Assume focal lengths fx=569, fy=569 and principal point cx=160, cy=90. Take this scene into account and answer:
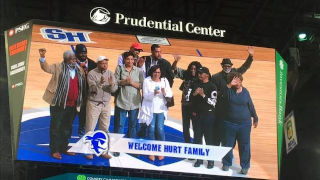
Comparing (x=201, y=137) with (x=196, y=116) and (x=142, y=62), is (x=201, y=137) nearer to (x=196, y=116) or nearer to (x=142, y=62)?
(x=196, y=116)

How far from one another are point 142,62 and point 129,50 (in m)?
0.27

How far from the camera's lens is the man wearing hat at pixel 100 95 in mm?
8102

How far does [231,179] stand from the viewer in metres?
8.18

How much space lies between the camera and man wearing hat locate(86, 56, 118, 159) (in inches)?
319

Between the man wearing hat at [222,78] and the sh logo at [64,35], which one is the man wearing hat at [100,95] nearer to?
the sh logo at [64,35]

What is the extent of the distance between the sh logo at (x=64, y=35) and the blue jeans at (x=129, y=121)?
48.7 inches

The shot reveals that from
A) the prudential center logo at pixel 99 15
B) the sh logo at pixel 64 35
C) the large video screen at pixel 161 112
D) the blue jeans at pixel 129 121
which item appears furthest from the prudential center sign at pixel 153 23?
the blue jeans at pixel 129 121

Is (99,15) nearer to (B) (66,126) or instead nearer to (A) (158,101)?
Result: (A) (158,101)

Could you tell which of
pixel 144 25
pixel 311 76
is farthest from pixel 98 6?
pixel 311 76

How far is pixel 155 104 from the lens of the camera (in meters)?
8.33

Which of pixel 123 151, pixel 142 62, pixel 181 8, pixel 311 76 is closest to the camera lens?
pixel 123 151

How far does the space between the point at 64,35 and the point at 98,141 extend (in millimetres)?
1730

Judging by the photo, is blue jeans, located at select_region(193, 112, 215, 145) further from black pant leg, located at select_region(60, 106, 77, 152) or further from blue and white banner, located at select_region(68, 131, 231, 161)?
black pant leg, located at select_region(60, 106, 77, 152)

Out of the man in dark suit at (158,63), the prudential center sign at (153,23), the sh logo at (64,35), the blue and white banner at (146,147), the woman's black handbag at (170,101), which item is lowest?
the blue and white banner at (146,147)
